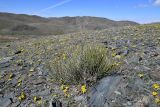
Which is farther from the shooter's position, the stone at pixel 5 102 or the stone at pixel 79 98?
the stone at pixel 5 102

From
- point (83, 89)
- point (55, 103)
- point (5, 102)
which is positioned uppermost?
point (83, 89)

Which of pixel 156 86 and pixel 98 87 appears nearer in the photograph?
pixel 156 86

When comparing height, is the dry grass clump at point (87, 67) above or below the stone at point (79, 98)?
above

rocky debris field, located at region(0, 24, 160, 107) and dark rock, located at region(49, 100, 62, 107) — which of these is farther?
dark rock, located at region(49, 100, 62, 107)

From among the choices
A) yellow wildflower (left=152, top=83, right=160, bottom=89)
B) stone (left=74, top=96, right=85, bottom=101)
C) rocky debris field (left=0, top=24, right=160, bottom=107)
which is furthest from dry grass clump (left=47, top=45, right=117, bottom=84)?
yellow wildflower (left=152, top=83, right=160, bottom=89)

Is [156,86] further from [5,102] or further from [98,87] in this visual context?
[5,102]

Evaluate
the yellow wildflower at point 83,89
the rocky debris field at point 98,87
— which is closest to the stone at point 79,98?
the rocky debris field at point 98,87

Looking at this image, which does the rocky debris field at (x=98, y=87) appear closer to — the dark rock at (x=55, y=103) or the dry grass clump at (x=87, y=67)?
the dark rock at (x=55, y=103)

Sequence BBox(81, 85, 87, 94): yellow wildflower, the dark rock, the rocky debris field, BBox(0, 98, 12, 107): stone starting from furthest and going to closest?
BBox(0, 98, 12, 107): stone < BBox(81, 85, 87, 94): yellow wildflower < the dark rock < the rocky debris field

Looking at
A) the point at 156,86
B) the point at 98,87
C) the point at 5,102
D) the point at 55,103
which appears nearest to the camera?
the point at 156,86

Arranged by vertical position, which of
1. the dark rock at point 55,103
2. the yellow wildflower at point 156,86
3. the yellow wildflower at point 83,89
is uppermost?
the yellow wildflower at point 156,86

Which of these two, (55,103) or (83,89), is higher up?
(83,89)

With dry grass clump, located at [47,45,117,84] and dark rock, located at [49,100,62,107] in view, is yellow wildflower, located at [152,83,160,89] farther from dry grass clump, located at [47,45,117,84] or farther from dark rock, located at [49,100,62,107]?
dark rock, located at [49,100,62,107]

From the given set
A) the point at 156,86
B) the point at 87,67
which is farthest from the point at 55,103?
the point at 156,86
